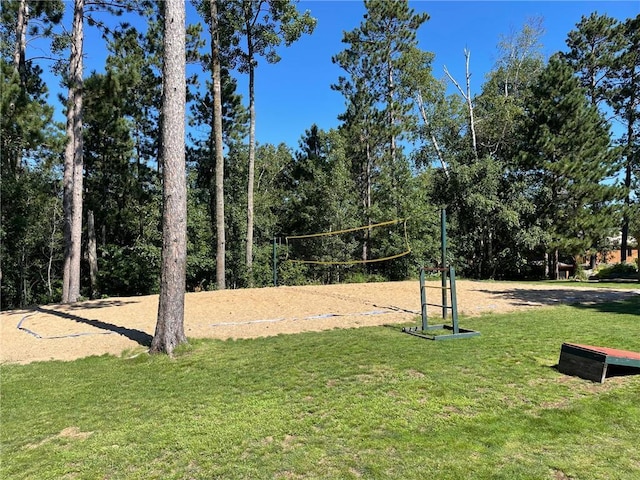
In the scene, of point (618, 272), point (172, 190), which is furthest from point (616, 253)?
point (172, 190)

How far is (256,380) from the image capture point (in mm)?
3865

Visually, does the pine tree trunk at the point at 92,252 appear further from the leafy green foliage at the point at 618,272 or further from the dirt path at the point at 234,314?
the leafy green foliage at the point at 618,272

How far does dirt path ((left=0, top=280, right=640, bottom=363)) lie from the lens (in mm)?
5717

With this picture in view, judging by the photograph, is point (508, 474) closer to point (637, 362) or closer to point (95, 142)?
point (637, 362)

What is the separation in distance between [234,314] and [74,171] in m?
6.16

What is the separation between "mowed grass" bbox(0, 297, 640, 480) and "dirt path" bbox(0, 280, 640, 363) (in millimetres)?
895

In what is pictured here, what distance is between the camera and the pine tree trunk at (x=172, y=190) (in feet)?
16.3

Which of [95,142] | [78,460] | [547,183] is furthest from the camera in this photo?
[547,183]

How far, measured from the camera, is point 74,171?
33.9 feet

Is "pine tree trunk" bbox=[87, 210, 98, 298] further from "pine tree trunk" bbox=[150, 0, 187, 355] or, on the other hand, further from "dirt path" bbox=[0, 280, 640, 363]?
"pine tree trunk" bbox=[150, 0, 187, 355]

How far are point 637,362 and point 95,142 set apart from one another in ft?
58.3

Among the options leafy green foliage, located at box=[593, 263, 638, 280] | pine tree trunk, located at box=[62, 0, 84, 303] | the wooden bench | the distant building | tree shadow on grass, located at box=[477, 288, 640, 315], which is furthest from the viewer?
the distant building

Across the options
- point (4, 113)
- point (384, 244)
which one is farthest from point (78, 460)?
point (384, 244)

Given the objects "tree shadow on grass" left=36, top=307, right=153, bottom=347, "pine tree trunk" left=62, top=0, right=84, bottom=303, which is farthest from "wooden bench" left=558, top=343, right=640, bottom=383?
"pine tree trunk" left=62, top=0, right=84, bottom=303
